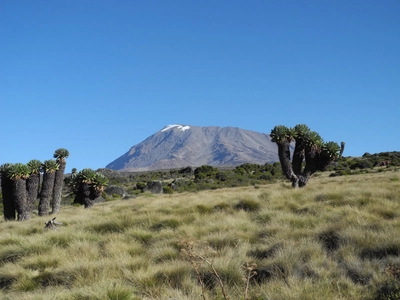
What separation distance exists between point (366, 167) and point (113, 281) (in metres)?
53.3

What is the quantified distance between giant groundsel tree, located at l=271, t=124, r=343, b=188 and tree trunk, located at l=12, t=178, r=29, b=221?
1592cm

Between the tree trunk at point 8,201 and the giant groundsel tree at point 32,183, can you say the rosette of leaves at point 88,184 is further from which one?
the tree trunk at point 8,201

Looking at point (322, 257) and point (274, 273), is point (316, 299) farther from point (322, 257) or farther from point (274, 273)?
point (322, 257)

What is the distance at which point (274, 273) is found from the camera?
18.9ft

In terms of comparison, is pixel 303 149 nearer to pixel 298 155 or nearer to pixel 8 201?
pixel 298 155

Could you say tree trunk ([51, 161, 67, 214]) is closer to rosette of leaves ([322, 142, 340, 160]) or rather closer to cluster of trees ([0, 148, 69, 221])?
cluster of trees ([0, 148, 69, 221])

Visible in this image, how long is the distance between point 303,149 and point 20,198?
18043 millimetres

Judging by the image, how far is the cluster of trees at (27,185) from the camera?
874 inches

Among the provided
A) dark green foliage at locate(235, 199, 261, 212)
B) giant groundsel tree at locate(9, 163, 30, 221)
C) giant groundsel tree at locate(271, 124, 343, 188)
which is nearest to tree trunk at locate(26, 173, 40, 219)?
giant groundsel tree at locate(9, 163, 30, 221)

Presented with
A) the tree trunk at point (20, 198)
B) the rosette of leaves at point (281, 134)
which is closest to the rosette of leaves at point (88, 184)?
the tree trunk at point (20, 198)

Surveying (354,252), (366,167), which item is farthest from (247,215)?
(366,167)

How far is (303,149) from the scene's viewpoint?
23922 millimetres

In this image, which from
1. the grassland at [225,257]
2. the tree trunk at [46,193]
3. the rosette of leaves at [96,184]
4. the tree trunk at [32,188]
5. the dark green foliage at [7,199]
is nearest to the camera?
the grassland at [225,257]

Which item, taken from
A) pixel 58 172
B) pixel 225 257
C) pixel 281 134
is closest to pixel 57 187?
pixel 58 172
